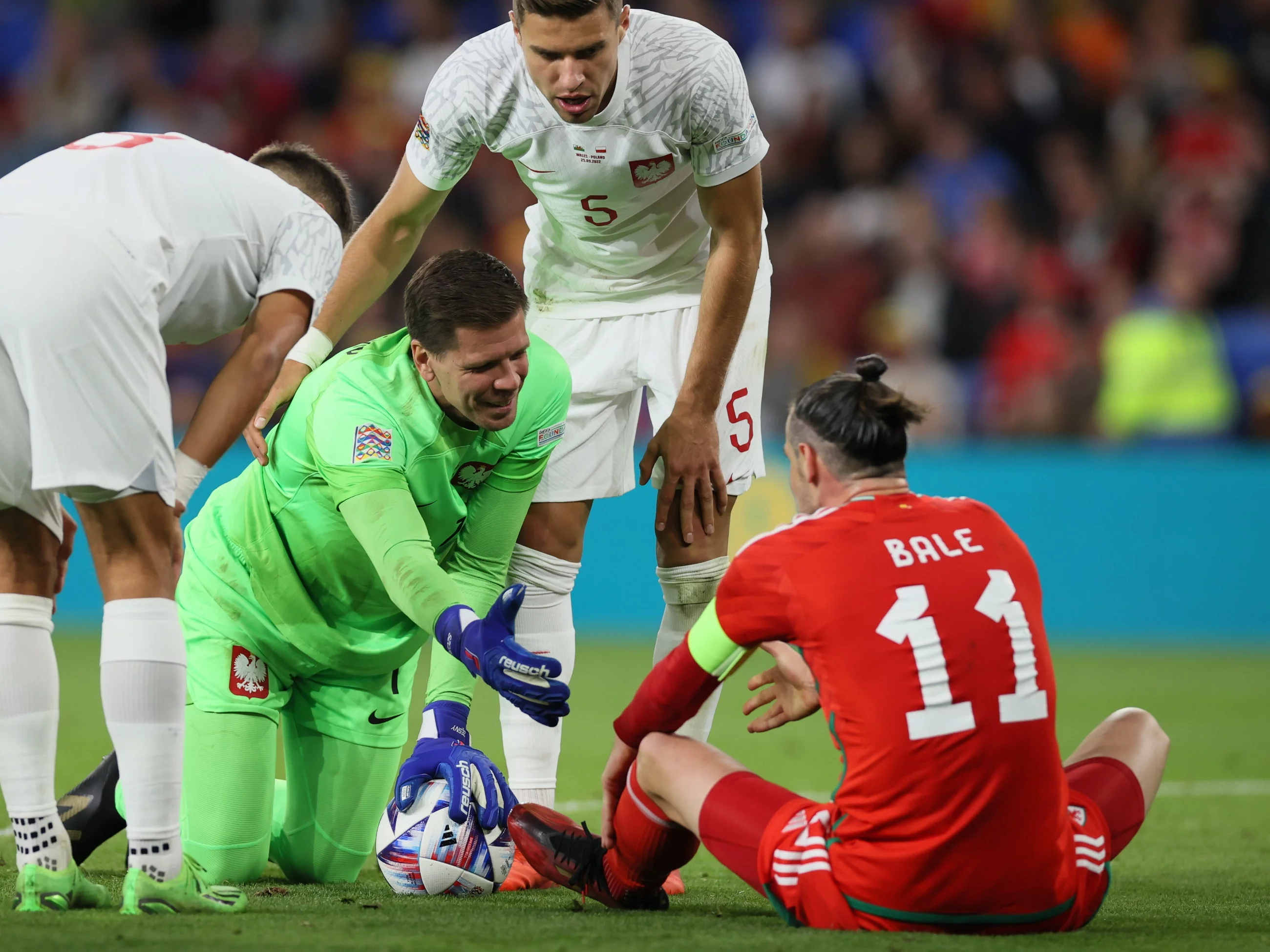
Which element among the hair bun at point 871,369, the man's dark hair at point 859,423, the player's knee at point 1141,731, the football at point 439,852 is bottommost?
the football at point 439,852

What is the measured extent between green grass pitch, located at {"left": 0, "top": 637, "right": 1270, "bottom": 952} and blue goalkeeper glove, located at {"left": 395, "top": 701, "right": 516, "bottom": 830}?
21 centimetres

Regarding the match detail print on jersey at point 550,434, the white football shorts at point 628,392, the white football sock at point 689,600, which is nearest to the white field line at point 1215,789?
the white football sock at point 689,600

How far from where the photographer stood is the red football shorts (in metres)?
3.04

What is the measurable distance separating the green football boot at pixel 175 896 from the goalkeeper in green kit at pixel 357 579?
2.21 feet

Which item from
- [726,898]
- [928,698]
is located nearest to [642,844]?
[726,898]

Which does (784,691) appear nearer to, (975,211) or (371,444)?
(371,444)

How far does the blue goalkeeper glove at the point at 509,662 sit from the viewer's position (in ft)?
10.1

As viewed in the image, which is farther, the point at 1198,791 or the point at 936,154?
the point at 936,154

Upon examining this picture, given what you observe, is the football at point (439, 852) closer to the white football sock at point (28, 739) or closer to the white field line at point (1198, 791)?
the white football sock at point (28, 739)

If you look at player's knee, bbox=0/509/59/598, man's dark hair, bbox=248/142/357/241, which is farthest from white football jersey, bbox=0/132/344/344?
man's dark hair, bbox=248/142/357/241

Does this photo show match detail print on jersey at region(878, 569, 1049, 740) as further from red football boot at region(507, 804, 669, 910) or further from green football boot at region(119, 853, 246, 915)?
green football boot at region(119, 853, 246, 915)

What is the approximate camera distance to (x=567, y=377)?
13.8 feet

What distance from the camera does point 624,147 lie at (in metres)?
4.21

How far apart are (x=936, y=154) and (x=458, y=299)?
30.4 ft
